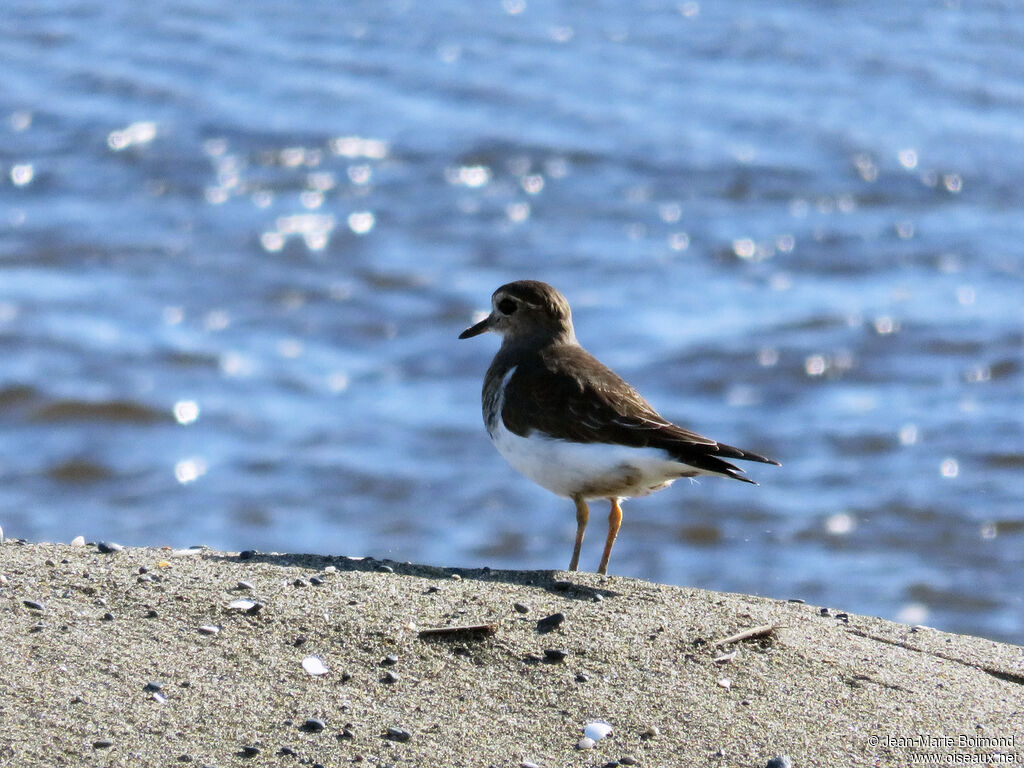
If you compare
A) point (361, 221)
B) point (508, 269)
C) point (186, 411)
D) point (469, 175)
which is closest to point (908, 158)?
point (469, 175)

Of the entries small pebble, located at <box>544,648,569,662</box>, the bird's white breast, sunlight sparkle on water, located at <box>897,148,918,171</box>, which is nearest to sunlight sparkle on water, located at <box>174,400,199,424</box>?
the bird's white breast

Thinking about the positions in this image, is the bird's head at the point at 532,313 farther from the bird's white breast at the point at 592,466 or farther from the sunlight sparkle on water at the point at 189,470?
the sunlight sparkle on water at the point at 189,470

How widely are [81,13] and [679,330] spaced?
8.42 meters

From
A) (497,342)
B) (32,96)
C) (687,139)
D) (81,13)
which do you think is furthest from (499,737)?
(81,13)

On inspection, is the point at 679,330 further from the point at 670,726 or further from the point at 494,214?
the point at 670,726

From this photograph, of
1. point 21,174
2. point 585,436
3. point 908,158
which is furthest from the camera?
point 908,158

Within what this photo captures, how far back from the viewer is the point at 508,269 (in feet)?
33.5

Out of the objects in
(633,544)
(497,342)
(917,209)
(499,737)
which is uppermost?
(917,209)

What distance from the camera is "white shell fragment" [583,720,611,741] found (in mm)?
3504

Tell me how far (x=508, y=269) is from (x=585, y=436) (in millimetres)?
5444

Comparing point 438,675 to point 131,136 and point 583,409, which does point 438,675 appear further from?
point 131,136

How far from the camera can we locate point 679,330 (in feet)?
30.5

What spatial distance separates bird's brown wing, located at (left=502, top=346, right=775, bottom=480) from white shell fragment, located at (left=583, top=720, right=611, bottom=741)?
4.12ft

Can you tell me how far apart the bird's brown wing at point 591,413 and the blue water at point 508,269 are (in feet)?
7.54
